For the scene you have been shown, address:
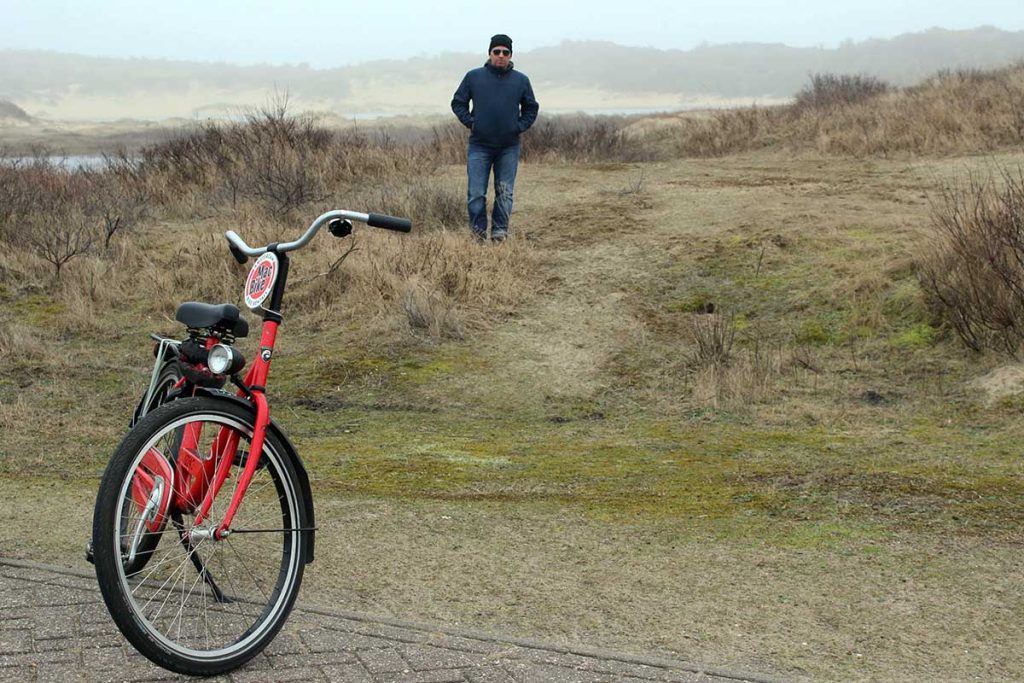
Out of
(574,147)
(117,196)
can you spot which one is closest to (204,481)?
(117,196)

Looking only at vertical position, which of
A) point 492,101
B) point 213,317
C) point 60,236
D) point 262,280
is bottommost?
point 60,236

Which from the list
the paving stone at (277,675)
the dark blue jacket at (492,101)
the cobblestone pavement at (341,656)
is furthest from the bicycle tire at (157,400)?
the dark blue jacket at (492,101)

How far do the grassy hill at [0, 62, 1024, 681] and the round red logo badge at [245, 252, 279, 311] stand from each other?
49.8 inches

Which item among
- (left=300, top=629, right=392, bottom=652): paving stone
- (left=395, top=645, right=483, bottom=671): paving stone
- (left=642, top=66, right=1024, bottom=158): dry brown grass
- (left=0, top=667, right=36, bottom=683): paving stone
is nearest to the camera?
(left=0, top=667, right=36, bottom=683): paving stone

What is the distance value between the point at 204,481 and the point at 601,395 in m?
5.08

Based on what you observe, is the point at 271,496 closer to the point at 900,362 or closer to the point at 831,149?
the point at 900,362

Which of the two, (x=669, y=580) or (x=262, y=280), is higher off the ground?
(x=262, y=280)

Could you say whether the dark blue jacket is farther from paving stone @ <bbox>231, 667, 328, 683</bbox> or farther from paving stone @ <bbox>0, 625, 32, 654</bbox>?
paving stone @ <bbox>231, 667, 328, 683</bbox>

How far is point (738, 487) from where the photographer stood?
A: 6.44 meters

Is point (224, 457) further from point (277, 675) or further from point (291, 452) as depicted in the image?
point (277, 675)

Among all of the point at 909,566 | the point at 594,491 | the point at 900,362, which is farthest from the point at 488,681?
the point at 900,362

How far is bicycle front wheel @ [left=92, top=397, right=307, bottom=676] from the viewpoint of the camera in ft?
12.2

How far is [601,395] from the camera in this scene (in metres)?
8.95

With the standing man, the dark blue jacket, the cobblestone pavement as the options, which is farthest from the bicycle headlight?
the dark blue jacket
